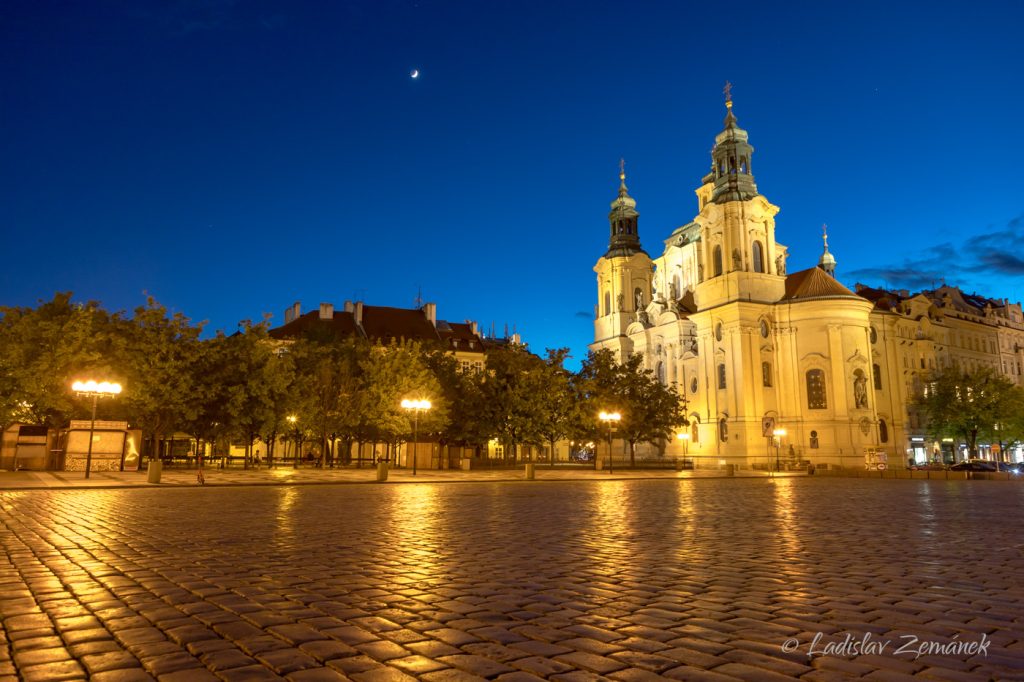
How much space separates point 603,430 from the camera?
59500mm

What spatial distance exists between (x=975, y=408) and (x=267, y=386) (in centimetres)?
6576

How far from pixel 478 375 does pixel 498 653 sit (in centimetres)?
5140

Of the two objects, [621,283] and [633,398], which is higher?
[621,283]

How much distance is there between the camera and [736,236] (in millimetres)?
71812

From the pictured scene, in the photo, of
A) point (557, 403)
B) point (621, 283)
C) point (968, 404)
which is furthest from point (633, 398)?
point (968, 404)

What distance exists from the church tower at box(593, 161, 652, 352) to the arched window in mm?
16634

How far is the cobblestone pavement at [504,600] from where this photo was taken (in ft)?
15.7

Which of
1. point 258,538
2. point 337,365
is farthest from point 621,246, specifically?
point 258,538

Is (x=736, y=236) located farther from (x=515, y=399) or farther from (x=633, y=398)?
(x=515, y=399)

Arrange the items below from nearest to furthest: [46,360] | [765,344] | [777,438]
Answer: [46,360], [777,438], [765,344]

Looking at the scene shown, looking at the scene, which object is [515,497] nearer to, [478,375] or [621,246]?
[478,375]

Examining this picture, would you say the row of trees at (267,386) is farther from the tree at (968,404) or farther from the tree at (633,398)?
the tree at (968,404)

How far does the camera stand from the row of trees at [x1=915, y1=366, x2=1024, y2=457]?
72562 mm

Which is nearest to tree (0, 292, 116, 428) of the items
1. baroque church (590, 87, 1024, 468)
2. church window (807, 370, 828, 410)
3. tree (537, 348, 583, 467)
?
tree (537, 348, 583, 467)
